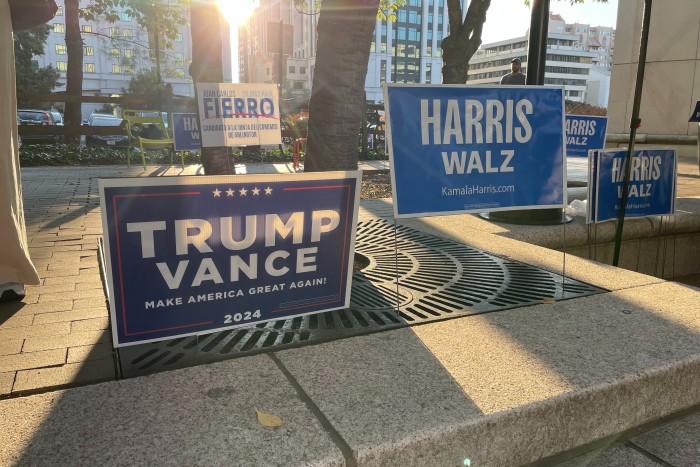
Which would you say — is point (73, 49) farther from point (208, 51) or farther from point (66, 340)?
point (66, 340)

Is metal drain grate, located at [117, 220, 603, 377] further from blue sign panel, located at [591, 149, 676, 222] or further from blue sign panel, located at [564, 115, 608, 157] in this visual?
blue sign panel, located at [564, 115, 608, 157]

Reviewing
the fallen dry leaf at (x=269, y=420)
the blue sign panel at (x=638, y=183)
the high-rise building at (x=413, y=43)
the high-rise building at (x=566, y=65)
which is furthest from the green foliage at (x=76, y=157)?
the high-rise building at (x=566, y=65)

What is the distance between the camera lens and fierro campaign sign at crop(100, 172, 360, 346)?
1908 millimetres

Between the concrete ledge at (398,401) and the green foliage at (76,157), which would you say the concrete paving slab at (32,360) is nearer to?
the concrete ledge at (398,401)

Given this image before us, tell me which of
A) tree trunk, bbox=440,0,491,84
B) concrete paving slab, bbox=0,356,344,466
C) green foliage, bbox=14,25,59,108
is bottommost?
concrete paving slab, bbox=0,356,344,466

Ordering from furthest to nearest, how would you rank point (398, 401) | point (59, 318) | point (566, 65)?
point (566, 65) < point (59, 318) < point (398, 401)

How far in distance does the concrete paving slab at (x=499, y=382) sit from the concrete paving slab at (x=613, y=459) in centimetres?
5

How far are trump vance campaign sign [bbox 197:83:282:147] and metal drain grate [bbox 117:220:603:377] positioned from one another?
4.33m

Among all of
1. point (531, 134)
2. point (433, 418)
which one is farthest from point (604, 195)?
point (433, 418)

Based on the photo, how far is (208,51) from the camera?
21.0 ft

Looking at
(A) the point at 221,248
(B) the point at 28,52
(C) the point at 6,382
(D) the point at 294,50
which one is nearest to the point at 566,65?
(D) the point at 294,50

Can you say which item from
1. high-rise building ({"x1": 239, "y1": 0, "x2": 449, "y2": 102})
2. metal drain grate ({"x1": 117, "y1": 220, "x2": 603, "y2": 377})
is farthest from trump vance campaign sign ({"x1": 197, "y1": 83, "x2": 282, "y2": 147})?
high-rise building ({"x1": 239, "y1": 0, "x2": 449, "y2": 102})

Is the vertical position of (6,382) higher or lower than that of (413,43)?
lower

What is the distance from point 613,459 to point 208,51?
6.00 meters
